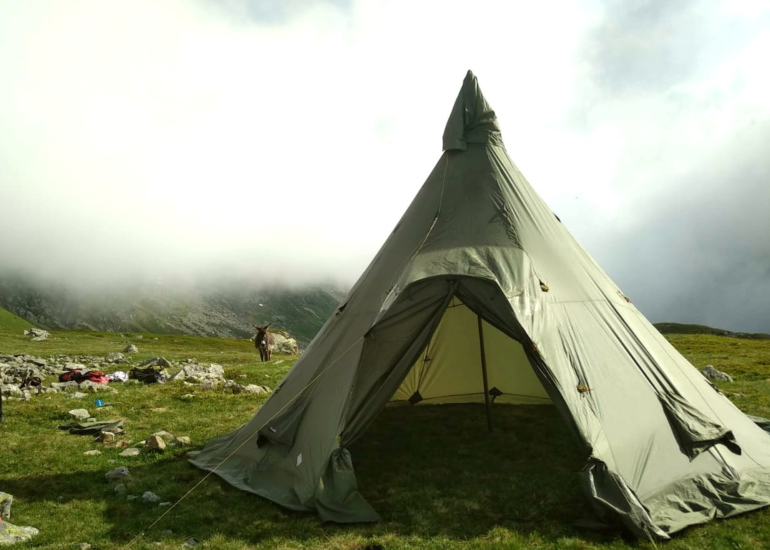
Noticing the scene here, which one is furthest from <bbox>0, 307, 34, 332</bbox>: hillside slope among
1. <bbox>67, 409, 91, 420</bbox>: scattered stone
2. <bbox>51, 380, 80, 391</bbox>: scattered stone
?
<bbox>67, 409, 91, 420</bbox>: scattered stone

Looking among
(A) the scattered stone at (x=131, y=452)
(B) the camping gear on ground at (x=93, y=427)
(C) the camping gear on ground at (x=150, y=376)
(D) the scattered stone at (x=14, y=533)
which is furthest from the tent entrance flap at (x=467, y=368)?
(C) the camping gear on ground at (x=150, y=376)

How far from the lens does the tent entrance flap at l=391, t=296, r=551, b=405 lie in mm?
13664

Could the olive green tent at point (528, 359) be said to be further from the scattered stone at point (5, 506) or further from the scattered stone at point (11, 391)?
the scattered stone at point (11, 391)

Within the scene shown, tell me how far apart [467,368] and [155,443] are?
8275mm

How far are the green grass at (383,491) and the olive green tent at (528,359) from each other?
47cm

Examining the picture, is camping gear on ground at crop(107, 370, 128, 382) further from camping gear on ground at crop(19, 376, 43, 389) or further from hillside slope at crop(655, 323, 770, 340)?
hillside slope at crop(655, 323, 770, 340)

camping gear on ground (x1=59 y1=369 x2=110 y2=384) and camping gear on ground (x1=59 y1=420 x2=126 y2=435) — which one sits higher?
camping gear on ground (x1=59 y1=420 x2=126 y2=435)

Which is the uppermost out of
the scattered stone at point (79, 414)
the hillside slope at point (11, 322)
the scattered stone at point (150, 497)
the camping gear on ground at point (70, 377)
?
the scattered stone at point (150, 497)

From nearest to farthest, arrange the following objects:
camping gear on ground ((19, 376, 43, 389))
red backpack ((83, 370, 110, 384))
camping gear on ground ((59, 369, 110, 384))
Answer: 1. camping gear on ground ((19, 376, 43, 389))
2. red backpack ((83, 370, 110, 384))
3. camping gear on ground ((59, 369, 110, 384))

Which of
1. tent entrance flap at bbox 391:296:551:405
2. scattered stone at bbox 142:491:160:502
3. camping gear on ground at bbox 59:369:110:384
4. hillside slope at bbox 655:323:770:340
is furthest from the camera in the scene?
hillside slope at bbox 655:323:770:340

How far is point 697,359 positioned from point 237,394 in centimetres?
2611

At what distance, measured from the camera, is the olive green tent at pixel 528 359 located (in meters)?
7.17

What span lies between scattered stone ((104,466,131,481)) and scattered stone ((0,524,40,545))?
199 centimetres

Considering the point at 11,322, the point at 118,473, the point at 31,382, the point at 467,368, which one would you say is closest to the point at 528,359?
the point at 467,368
